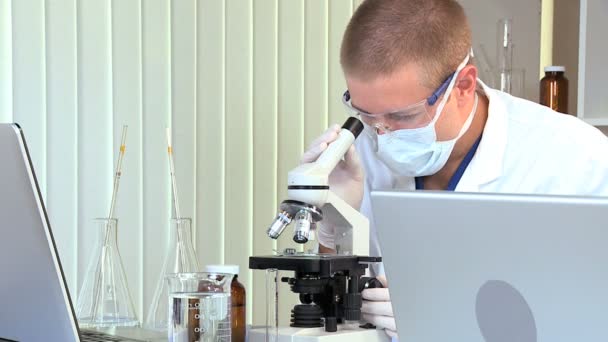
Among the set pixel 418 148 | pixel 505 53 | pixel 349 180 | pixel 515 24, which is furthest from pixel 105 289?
pixel 515 24

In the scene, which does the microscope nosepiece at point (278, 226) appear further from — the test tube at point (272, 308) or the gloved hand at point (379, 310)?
the gloved hand at point (379, 310)

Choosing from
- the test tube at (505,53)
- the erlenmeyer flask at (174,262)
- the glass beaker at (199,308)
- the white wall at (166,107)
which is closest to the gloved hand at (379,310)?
the glass beaker at (199,308)

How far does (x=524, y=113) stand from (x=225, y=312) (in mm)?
900

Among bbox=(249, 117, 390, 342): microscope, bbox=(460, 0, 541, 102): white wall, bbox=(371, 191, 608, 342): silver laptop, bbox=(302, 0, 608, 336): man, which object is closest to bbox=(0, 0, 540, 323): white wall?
bbox=(460, 0, 541, 102): white wall

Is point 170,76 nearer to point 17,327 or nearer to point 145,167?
point 145,167

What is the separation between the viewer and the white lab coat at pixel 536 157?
167cm

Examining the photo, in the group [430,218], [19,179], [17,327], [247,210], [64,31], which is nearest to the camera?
A: [430,218]

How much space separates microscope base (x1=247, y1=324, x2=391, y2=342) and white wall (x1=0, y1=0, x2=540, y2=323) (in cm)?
86

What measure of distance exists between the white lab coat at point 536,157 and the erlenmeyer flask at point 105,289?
1.65ft

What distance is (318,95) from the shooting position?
8.38 feet

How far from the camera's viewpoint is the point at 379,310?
1.31m

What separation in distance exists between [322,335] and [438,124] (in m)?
0.58

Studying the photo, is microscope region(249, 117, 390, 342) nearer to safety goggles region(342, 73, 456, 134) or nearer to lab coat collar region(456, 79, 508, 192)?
safety goggles region(342, 73, 456, 134)

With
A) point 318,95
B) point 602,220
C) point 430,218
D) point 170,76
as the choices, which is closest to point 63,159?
point 170,76
